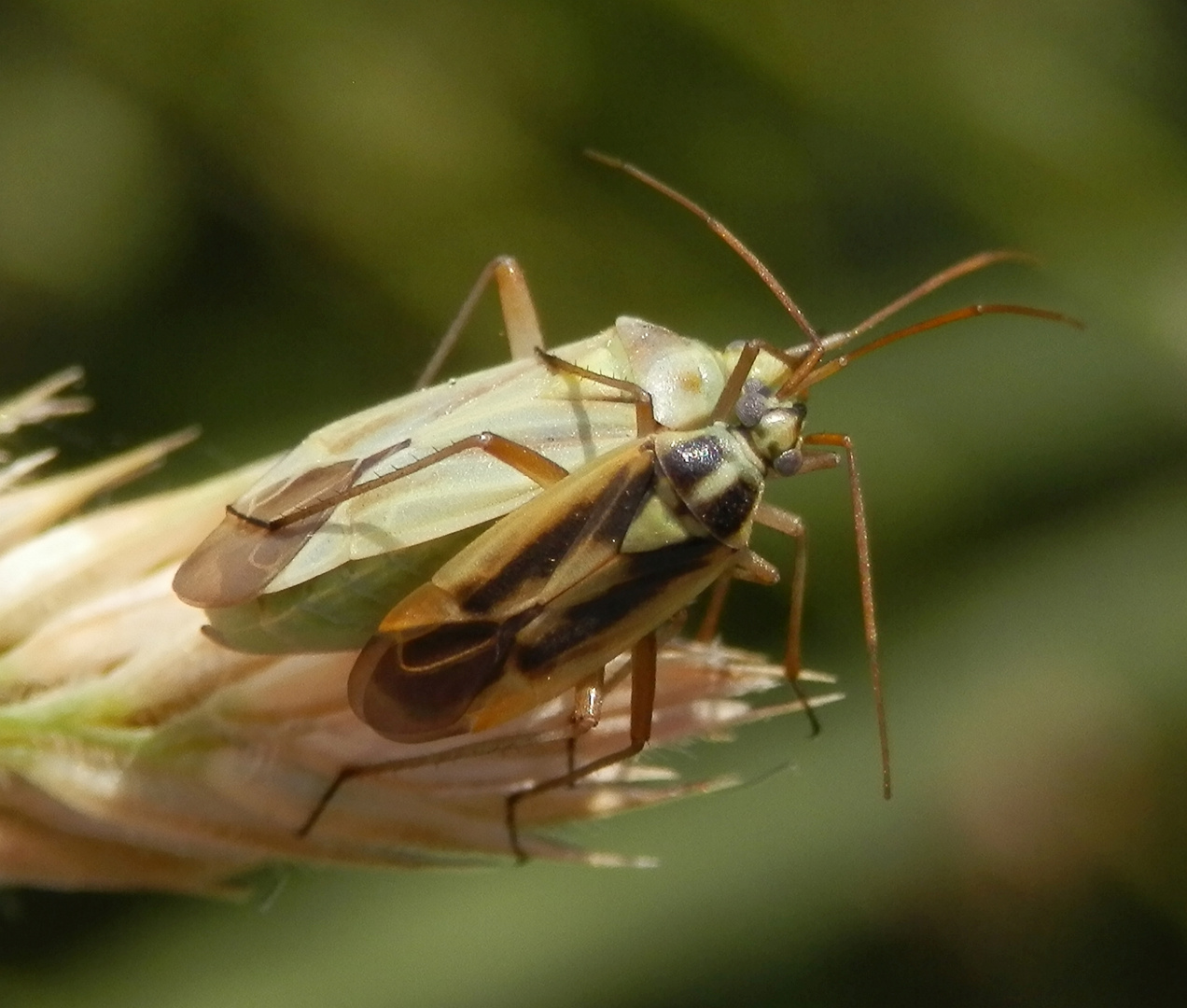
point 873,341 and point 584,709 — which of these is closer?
point 584,709

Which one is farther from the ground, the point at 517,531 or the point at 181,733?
the point at 517,531

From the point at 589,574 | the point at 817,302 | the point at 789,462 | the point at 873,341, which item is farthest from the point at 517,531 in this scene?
the point at 817,302

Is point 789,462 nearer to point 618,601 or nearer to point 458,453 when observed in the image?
point 618,601

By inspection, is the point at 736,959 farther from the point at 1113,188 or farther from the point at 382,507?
the point at 1113,188

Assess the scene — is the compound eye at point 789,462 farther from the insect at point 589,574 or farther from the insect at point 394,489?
the insect at point 394,489

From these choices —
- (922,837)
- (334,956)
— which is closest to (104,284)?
(334,956)

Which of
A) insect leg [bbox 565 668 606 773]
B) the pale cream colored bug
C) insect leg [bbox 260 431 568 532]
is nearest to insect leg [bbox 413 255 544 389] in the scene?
the pale cream colored bug

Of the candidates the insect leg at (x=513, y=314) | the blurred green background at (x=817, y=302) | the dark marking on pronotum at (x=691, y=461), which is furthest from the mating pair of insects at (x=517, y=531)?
the blurred green background at (x=817, y=302)
